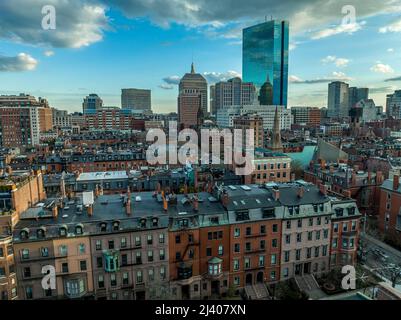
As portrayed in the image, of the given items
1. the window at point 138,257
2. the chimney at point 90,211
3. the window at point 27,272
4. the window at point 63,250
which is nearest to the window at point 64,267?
the window at point 63,250

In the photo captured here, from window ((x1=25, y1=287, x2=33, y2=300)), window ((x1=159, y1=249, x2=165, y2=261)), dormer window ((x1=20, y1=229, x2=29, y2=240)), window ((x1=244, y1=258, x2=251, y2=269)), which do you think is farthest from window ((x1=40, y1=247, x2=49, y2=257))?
window ((x1=244, y1=258, x2=251, y2=269))

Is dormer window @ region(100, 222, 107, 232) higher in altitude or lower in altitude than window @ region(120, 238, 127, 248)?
higher

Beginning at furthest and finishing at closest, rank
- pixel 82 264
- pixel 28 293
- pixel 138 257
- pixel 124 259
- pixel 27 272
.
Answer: pixel 138 257
pixel 124 259
pixel 82 264
pixel 28 293
pixel 27 272

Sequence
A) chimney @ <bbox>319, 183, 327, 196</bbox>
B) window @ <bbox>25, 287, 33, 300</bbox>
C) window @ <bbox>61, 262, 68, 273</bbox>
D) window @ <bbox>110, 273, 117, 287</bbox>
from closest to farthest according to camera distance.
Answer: window @ <bbox>25, 287, 33, 300</bbox>
window @ <bbox>61, 262, 68, 273</bbox>
window @ <bbox>110, 273, 117, 287</bbox>
chimney @ <bbox>319, 183, 327, 196</bbox>

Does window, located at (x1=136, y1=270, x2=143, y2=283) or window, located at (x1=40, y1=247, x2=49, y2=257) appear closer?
window, located at (x1=40, y1=247, x2=49, y2=257)

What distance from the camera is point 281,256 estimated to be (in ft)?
115

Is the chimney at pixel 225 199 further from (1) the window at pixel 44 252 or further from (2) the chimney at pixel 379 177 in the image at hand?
(2) the chimney at pixel 379 177

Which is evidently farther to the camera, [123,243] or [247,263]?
[247,263]

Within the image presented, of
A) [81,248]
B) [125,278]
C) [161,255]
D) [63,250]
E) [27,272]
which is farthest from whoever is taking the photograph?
[161,255]

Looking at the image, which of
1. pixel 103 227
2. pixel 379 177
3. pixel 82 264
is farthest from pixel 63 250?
pixel 379 177

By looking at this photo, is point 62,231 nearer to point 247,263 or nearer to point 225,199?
point 225,199

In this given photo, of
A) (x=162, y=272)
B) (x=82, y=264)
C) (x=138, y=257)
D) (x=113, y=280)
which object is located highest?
(x=138, y=257)

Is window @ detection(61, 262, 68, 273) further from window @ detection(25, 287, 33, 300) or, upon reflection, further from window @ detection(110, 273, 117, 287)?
window @ detection(110, 273, 117, 287)

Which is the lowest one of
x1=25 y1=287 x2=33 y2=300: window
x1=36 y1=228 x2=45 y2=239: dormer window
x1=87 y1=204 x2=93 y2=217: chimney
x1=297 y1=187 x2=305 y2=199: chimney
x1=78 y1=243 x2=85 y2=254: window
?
x1=25 y1=287 x2=33 y2=300: window
